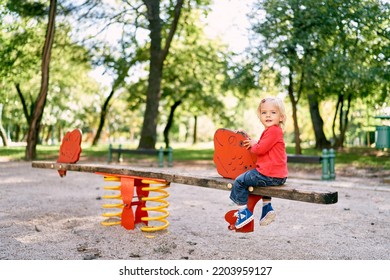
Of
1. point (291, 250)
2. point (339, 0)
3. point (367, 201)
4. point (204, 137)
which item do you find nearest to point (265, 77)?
point (339, 0)

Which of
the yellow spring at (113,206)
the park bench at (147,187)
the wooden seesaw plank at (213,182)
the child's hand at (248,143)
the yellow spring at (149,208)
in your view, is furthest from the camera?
the yellow spring at (113,206)

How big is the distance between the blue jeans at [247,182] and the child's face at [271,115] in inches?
19.0

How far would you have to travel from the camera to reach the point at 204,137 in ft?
238

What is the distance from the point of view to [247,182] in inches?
158

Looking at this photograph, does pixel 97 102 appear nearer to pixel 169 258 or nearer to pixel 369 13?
pixel 369 13

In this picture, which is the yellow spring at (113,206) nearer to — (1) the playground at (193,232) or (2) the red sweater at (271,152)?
(1) the playground at (193,232)

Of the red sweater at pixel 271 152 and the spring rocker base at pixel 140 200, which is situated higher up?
the red sweater at pixel 271 152

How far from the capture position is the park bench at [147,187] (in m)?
3.75

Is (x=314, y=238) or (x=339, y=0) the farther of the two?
(x=339, y=0)

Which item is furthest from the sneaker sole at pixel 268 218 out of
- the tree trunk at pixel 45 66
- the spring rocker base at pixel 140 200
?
the tree trunk at pixel 45 66

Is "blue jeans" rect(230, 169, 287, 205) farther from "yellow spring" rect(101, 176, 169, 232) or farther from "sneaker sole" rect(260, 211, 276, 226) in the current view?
"yellow spring" rect(101, 176, 169, 232)

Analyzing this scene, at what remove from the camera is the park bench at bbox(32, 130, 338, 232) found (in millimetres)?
3754

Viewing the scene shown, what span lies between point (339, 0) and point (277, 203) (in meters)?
10.4

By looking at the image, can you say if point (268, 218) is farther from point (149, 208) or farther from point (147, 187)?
point (147, 187)
